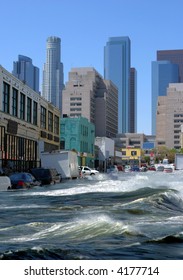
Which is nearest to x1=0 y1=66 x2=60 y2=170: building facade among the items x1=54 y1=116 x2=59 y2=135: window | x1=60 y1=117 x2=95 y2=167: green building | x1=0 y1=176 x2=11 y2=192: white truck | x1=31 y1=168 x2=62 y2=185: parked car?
x1=54 y1=116 x2=59 y2=135: window

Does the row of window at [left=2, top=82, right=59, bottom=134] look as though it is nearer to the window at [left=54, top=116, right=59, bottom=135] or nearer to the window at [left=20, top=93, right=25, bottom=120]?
the window at [left=20, top=93, right=25, bottom=120]

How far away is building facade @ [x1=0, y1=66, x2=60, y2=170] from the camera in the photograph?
54625 millimetres

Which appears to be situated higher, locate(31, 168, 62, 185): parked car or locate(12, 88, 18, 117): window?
locate(12, 88, 18, 117): window

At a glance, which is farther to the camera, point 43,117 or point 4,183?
point 43,117

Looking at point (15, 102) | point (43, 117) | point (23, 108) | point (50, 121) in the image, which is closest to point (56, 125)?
point (50, 121)

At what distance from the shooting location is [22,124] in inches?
2426

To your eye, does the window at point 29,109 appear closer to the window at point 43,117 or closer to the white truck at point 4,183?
the window at point 43,117

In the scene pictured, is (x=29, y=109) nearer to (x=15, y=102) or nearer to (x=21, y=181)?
(x=15, y=102)

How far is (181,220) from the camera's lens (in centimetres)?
1504

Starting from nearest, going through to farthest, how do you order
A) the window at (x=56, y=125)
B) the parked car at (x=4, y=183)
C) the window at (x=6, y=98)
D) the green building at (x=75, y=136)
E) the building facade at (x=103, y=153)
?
the parked car at (x=4, y=183)
the window at (x=6, y=98)
the window at (x=56, y=125)
the green building at (x=75, y=136)
the building facade at (x=103, y=153)

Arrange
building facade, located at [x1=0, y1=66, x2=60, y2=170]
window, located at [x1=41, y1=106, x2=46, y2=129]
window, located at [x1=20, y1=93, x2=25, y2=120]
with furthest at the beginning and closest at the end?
1. window, located at [x1=41, y1=106, x2=46, y2=129]
2. window, located at [x1=20, y1=93, x2=25, y2=120]
3. building facade, located at [x1=0, y1=66, x2=60, y2=170]

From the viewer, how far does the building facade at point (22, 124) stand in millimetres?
54625

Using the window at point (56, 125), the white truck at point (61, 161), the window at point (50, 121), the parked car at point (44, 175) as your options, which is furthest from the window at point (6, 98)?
the window at point (56, 125)
